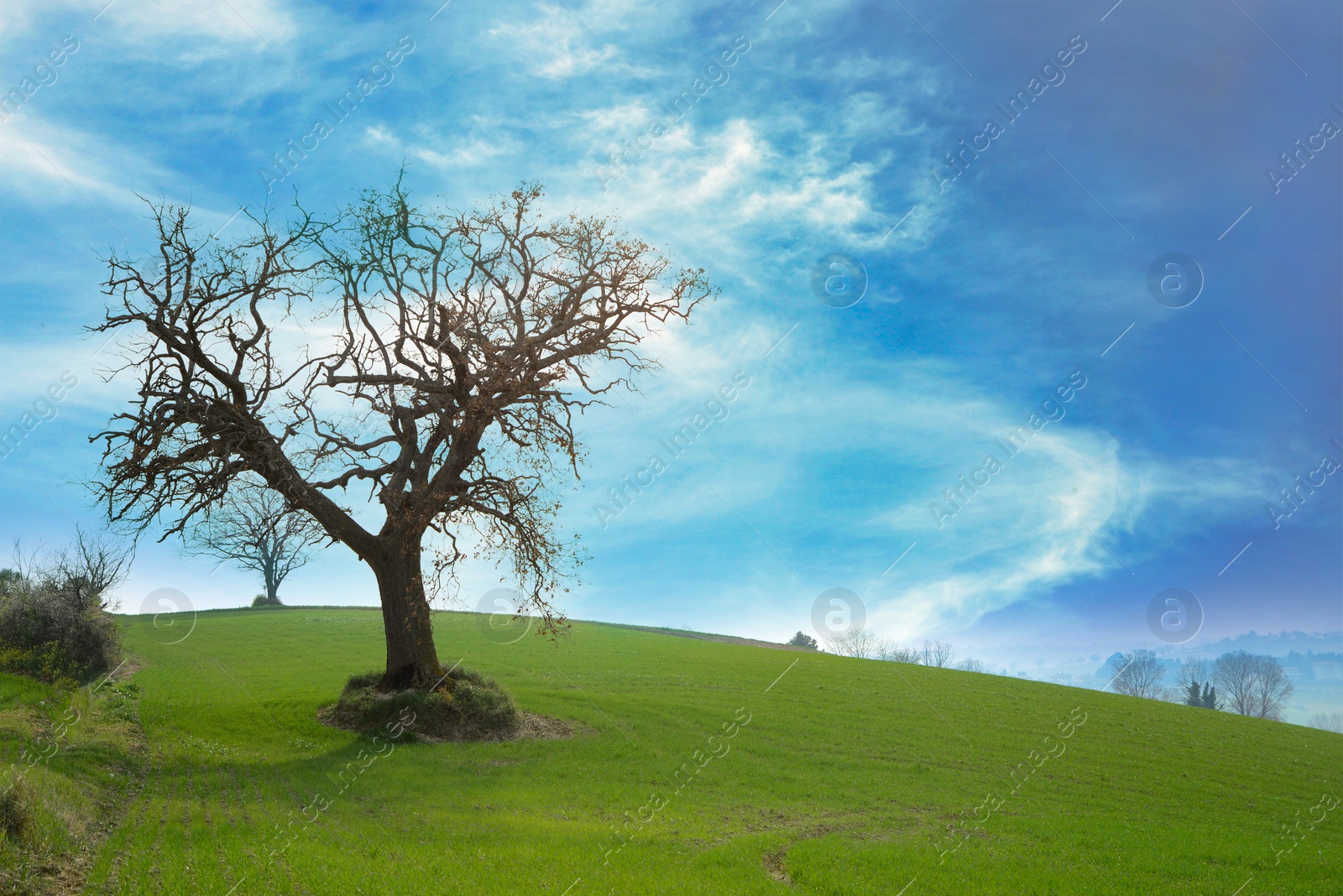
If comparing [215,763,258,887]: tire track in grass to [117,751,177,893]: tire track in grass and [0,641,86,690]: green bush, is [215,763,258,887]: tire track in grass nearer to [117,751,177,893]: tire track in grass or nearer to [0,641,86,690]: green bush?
[117,751,177,893]: tire track in grass

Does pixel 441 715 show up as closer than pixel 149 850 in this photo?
No

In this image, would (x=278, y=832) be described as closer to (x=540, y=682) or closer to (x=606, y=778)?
(x=606, y=778)

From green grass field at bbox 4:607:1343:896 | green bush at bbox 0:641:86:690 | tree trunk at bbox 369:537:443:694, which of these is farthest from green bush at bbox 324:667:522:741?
green bush at bbox 0:641:86:690

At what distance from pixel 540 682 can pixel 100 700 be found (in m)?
17.3

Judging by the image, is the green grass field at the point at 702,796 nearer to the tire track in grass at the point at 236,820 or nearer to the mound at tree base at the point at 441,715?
the tire track in grass at the point at 236,820

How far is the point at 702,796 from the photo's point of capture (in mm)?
20422

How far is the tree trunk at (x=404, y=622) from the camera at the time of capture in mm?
26234

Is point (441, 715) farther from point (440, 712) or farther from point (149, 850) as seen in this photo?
point (149, 850)

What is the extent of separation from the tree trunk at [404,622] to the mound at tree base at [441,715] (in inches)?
20.6

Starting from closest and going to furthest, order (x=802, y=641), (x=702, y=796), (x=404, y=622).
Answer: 1. (x=702, y=796)
2. (x=404, y=622)
3. (x=802, y=641)

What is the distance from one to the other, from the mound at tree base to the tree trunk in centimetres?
52

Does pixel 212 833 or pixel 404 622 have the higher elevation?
pixel 404 622

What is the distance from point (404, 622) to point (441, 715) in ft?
11.2

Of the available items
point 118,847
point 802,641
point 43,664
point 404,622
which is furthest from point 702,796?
point 802,641
